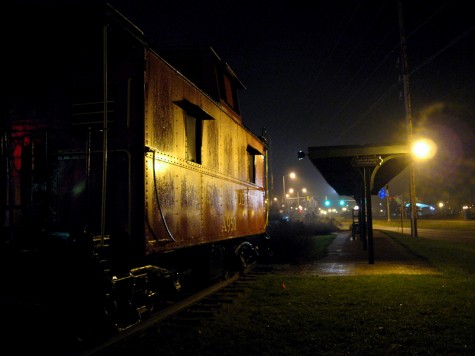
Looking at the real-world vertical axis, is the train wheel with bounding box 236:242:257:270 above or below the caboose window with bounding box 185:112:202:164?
below

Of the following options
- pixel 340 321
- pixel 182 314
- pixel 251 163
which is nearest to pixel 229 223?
pixel 182 314

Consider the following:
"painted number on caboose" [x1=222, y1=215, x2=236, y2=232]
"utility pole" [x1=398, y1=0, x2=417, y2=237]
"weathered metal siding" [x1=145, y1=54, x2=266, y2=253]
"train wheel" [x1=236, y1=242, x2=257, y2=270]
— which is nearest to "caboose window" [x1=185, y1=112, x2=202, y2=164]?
"weathered metal siding" [x1=145, y1=54, x2=266, y2=253]

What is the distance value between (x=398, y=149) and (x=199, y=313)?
9.05m

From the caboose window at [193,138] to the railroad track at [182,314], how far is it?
2412 millimetres

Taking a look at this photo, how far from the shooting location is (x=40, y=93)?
5805 mm

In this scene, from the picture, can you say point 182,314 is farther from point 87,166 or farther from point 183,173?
point 87,166

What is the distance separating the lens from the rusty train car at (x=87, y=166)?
4.90 meters

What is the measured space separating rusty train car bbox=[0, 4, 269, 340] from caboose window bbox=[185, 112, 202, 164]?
0.67m

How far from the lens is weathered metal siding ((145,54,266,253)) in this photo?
5.73 metres

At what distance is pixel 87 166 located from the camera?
17.4ft

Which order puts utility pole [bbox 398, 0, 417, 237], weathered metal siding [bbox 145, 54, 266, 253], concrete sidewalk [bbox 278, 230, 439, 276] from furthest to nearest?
utility pole [bbox 398, 0, 417, 237] → concrete sidewalk [bbox 278, 230, 439, 276] → weathered metal siding [bbox 145, 54, 266, 253]

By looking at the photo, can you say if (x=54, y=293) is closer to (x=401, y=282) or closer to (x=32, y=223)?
(x=32, y=223)

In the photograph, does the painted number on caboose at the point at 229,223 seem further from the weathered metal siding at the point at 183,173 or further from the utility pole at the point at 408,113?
the utility pole at the point at 408,113

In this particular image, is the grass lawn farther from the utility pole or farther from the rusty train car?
the utility pole
